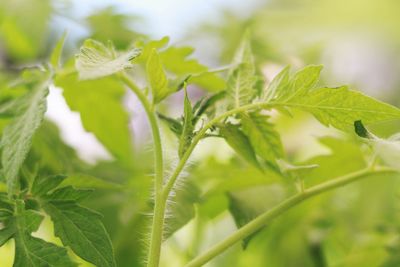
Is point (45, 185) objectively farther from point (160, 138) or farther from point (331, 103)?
point (331, 103)

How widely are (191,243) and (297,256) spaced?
0.41 ft

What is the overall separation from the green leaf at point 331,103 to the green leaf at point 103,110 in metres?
0.24

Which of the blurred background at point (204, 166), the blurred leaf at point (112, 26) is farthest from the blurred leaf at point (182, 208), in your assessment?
the blurred leaf at point (112, 26)

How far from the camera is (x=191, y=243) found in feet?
2.39

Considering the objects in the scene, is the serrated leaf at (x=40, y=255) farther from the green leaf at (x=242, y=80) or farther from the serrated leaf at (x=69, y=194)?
the green leaf at (x=242, y=80)

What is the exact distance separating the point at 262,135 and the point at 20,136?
0.52 feet

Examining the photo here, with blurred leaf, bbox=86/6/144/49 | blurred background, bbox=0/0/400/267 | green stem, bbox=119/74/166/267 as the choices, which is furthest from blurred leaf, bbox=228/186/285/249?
blurred leaf, bbox=86/6/144/49

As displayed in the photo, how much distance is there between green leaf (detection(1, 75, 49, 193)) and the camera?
14.2 inches

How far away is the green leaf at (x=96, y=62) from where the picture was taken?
0.32 meters

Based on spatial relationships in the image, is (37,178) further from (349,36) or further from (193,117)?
(349,36)

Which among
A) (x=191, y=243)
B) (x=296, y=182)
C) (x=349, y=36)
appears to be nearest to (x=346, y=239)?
(x=191, y=243)

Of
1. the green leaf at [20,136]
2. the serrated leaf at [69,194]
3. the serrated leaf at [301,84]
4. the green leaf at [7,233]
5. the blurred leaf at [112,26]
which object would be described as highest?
the serrated leaf at [301,84]

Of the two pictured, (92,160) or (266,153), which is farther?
(92,160)

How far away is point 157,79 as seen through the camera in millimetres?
402
